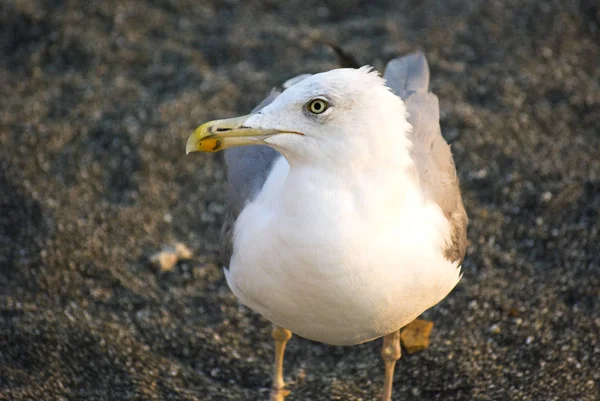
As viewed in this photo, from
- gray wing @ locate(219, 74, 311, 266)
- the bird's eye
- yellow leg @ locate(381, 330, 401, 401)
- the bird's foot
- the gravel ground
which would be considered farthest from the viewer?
the gravel ground

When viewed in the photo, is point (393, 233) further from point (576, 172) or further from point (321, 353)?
point (576, 172)

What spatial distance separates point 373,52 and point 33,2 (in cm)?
254

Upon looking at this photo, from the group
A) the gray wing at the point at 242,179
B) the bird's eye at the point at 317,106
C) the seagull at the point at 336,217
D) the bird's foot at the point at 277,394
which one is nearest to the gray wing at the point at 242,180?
the gray wing at the point at 242,179

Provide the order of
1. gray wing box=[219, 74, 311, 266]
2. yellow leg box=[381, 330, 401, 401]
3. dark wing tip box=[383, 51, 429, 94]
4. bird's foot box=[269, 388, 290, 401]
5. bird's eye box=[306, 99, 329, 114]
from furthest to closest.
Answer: dark wing tip box=[383, 51, 429, 94]
bird's foot box=[269, 388, 290, 401]
yellow leg box=[381, 330, 401, 401]
gray wing box=[219, 74, 311, 266]
bird's eye box=[306, 99, 329, 114]

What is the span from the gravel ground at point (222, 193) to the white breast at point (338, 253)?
2.98 ft

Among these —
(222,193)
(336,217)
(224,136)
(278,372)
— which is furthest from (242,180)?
(222,193)

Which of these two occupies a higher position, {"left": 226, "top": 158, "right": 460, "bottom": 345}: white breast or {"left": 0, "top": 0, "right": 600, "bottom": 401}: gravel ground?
{"left": 0, "top": 0, "right": 600, "bottom": 401}: gravel ground

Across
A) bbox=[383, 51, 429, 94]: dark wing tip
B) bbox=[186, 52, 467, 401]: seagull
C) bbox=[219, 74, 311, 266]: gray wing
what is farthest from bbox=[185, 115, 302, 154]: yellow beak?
bbox=[383, 51, 429, 94]: dark wing tip

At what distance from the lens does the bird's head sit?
8.86 feet

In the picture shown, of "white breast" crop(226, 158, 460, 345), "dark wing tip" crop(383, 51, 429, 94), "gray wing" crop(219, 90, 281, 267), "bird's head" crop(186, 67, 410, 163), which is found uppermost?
"dark wing tip" crop(383, 51, 429, 94)

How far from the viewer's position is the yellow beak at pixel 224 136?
2762 millimetres

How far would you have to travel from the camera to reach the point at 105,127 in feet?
17.1

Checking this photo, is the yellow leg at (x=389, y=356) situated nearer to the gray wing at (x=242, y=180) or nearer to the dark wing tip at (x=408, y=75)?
Result: the gray wing at (x=242, y=180)

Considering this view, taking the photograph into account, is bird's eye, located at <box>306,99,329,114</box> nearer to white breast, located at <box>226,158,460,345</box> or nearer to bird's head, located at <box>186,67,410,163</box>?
bird's head, located at <box>186,67,410,163</box>
